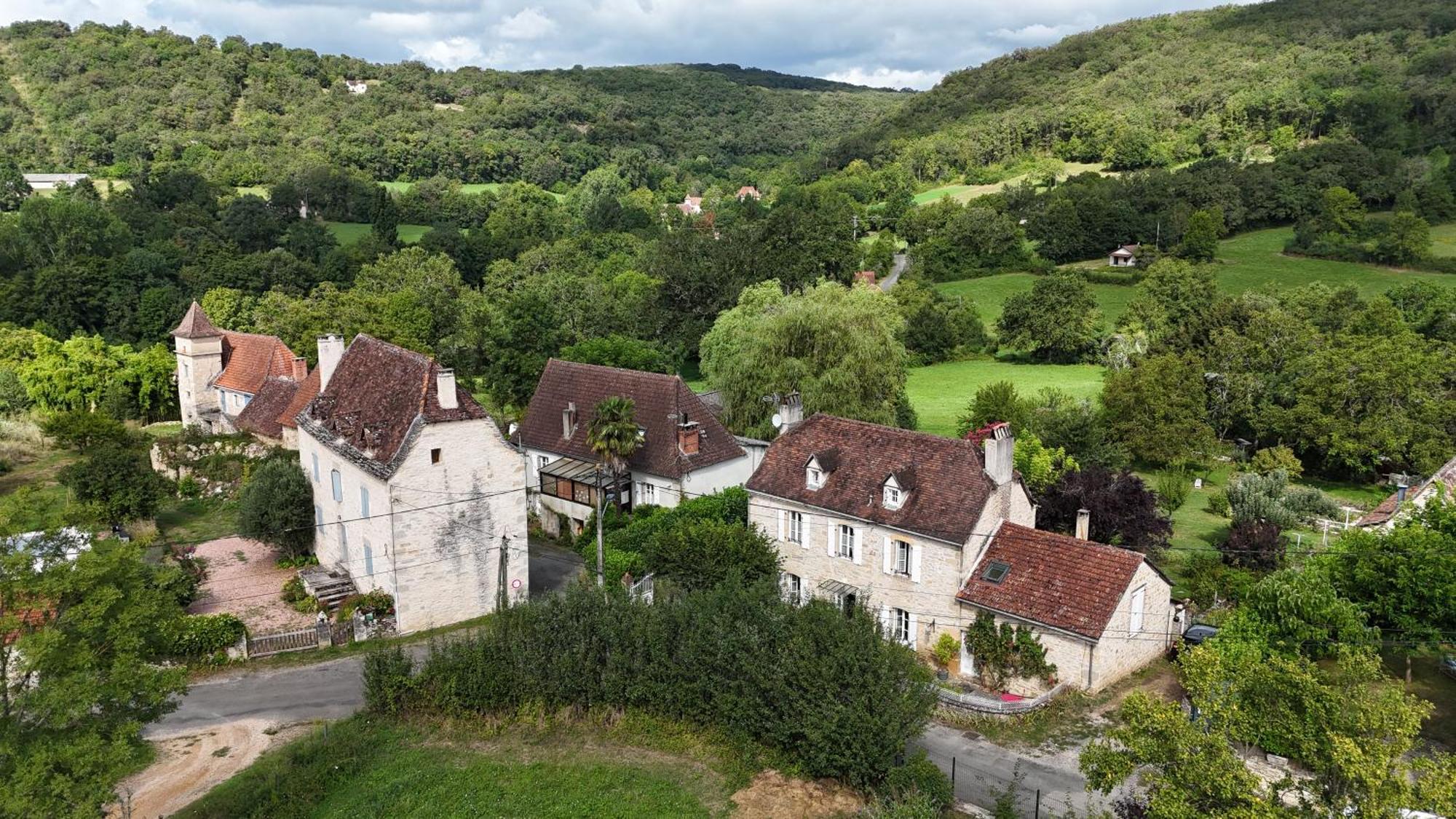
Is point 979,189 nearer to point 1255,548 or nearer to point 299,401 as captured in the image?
point 1255,548

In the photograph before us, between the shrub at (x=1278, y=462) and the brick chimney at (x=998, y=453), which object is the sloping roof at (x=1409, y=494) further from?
the brick chimney at (x=998, y=453)

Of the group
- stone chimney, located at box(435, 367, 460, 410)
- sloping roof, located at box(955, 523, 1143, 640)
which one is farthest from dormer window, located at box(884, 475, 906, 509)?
stone chimney, located at box(435, 367, 460, 410)

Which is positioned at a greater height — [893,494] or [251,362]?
[251,362]

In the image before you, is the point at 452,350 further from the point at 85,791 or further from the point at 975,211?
the point at 975,211

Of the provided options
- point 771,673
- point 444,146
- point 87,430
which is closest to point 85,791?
point 771,673

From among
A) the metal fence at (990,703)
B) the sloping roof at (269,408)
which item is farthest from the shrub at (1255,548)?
the sloping roof at (269,408)

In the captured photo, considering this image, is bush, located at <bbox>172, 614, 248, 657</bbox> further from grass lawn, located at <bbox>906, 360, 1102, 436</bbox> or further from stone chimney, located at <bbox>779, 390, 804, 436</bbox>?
grass lawn, located at <bbox>906, 360, 1102, 436</bbox>

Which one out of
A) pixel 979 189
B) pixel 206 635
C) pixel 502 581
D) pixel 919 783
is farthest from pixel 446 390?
pixel 979 189
